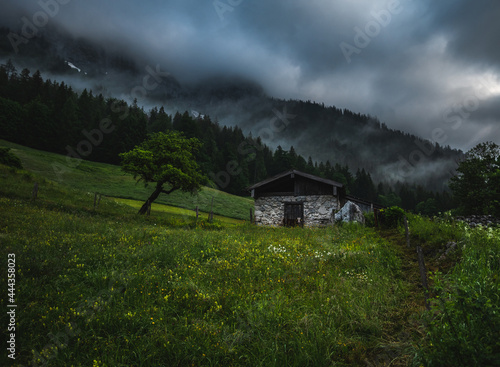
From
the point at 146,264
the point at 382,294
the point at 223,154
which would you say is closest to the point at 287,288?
the point at 382,294

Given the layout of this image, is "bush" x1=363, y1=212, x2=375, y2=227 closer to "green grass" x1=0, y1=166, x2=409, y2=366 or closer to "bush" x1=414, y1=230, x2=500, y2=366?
Answer: "green grass" x1=0, y1=166, x2=409, y2=366

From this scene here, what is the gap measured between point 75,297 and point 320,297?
5.10 meters

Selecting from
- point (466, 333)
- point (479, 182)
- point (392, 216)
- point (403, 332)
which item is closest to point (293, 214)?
point (392, 216)

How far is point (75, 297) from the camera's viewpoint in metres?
5.06

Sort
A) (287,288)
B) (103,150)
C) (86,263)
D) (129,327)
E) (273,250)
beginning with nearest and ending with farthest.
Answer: (129,327), (287,288), (86,263), (273,250), (103,150)

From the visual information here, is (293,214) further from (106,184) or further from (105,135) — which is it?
(105,135)

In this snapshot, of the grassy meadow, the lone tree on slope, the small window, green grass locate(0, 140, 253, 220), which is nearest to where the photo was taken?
the grassy meadow

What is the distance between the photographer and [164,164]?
A: 23.6 metres

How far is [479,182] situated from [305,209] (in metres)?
30.5

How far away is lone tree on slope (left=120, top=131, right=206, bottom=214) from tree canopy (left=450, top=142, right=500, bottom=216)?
36.8 meters

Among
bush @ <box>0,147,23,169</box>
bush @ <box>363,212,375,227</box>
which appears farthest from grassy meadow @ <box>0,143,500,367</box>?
bush @ <box>0,147,23,169</box>

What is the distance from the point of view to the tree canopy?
104 ft

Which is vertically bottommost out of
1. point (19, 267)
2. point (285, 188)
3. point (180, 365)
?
point (180, 365)

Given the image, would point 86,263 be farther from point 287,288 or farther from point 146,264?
point 287,288
